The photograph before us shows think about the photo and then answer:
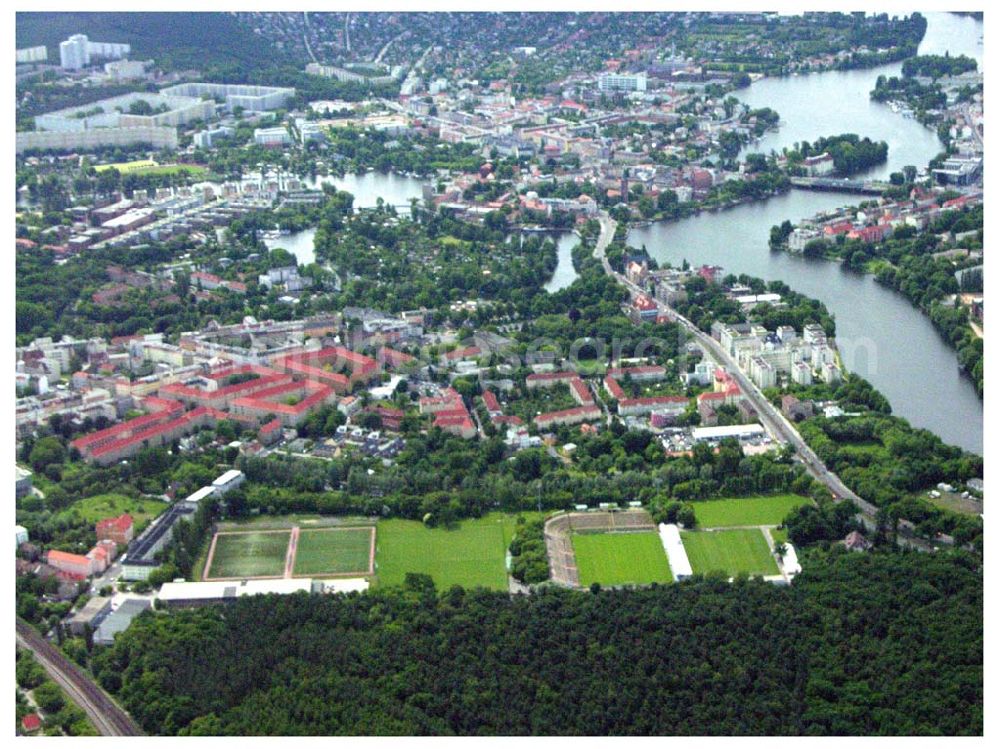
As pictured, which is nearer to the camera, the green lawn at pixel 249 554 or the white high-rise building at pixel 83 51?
the green lawn at pixel 249 554

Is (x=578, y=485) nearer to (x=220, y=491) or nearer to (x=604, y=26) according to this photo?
(x=220, y=491)

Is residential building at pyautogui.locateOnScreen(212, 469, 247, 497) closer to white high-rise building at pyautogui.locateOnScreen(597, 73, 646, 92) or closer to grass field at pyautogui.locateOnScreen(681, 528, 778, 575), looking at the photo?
grass field at pyautogui.locateOnScreen(681, 528, 778, 575)

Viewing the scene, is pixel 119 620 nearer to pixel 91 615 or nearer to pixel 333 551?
pixel 91 615

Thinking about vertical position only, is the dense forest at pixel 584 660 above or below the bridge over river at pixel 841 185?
below

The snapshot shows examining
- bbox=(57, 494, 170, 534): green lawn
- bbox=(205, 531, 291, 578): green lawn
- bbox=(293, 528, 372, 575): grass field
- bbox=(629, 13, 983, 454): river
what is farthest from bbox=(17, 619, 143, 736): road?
bbox=(629, 13, 983, 454): river

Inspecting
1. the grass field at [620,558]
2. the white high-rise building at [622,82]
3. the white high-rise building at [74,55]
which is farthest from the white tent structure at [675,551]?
the white high-rise building at [74,55]

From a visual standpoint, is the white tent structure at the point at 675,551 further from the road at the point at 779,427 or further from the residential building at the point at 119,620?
the residential building at the point at 119,620

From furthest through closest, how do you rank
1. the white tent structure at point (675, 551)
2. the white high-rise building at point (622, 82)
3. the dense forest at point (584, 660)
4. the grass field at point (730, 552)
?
the white high-rise building at point (622, 82) < the grass field at point (730, 552) < the white tent structure at point (675, 551) < the dense forest at point (584, 660)
